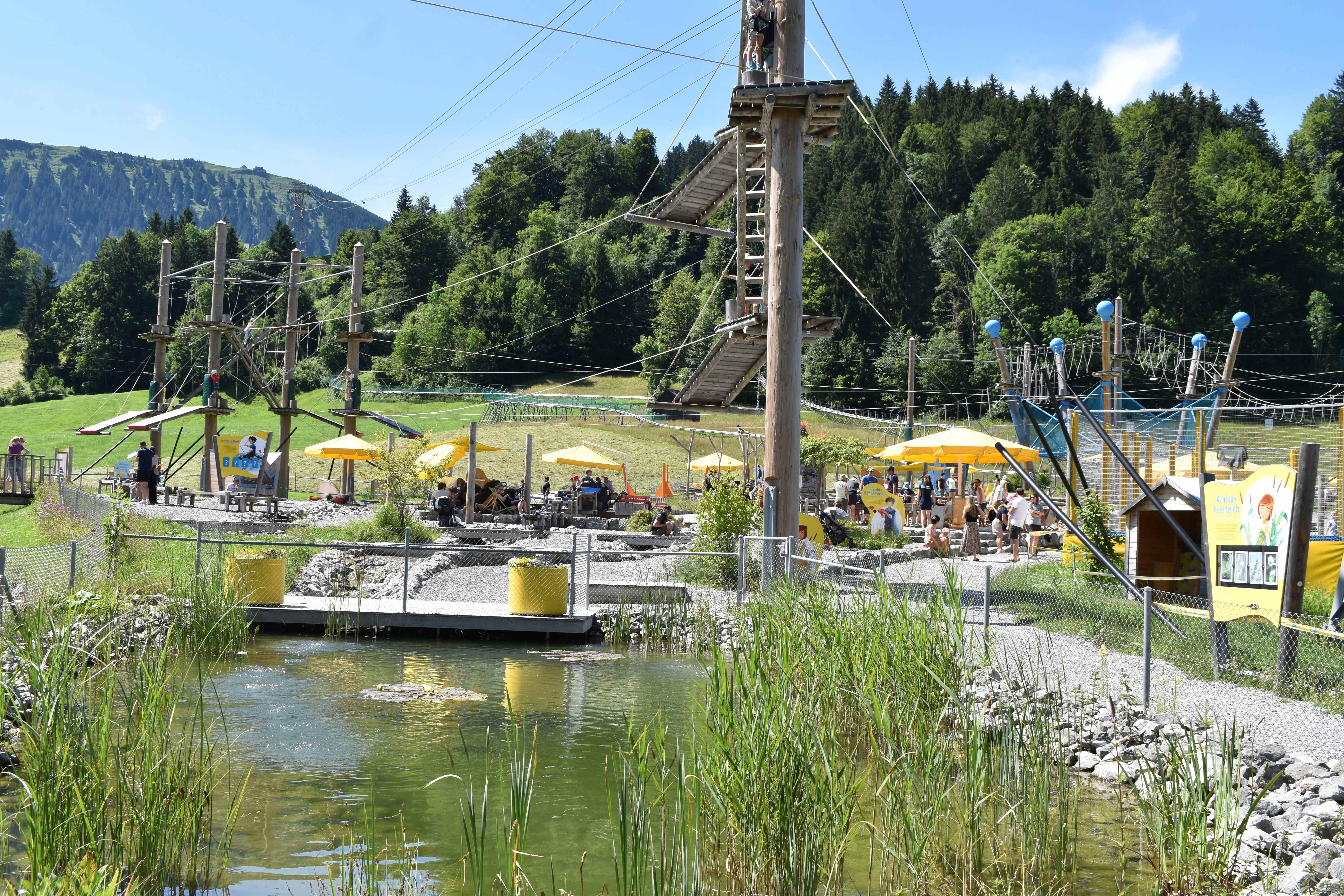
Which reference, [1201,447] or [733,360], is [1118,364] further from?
[1201,447]

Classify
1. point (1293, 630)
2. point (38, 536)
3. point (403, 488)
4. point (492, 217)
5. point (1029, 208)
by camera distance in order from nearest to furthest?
1. point (1293, 630)
2. point (38, 536)
3. point (403, 488)
4. point (1029, 208)
5. point (492, 217)

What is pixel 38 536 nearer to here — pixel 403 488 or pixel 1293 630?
pixel 403 488

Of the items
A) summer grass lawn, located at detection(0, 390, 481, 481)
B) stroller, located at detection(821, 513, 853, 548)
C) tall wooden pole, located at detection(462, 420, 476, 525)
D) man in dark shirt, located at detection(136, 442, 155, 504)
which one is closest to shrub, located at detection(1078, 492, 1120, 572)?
stroller, located at detection(821, 513, 853, 548)

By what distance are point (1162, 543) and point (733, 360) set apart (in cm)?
722

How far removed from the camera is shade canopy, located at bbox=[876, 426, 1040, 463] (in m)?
20.3

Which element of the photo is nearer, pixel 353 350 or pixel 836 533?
pixel 836 533

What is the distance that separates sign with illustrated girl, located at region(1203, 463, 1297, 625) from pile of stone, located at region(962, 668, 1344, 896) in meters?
1.80

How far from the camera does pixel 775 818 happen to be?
195 inches

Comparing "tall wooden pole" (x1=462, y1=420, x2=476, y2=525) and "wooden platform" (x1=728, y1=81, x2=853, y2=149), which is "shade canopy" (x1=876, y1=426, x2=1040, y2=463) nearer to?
"wooden platform" (x1=728, y1=81, x2=853, y2=149)

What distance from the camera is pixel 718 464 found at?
29703mm

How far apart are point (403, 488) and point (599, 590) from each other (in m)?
9.24

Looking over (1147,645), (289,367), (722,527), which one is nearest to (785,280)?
(722,527)

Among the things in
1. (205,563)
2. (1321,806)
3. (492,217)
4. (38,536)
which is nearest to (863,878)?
(1321,806)

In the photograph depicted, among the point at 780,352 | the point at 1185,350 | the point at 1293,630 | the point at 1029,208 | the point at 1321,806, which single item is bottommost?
the point at 1321,806
